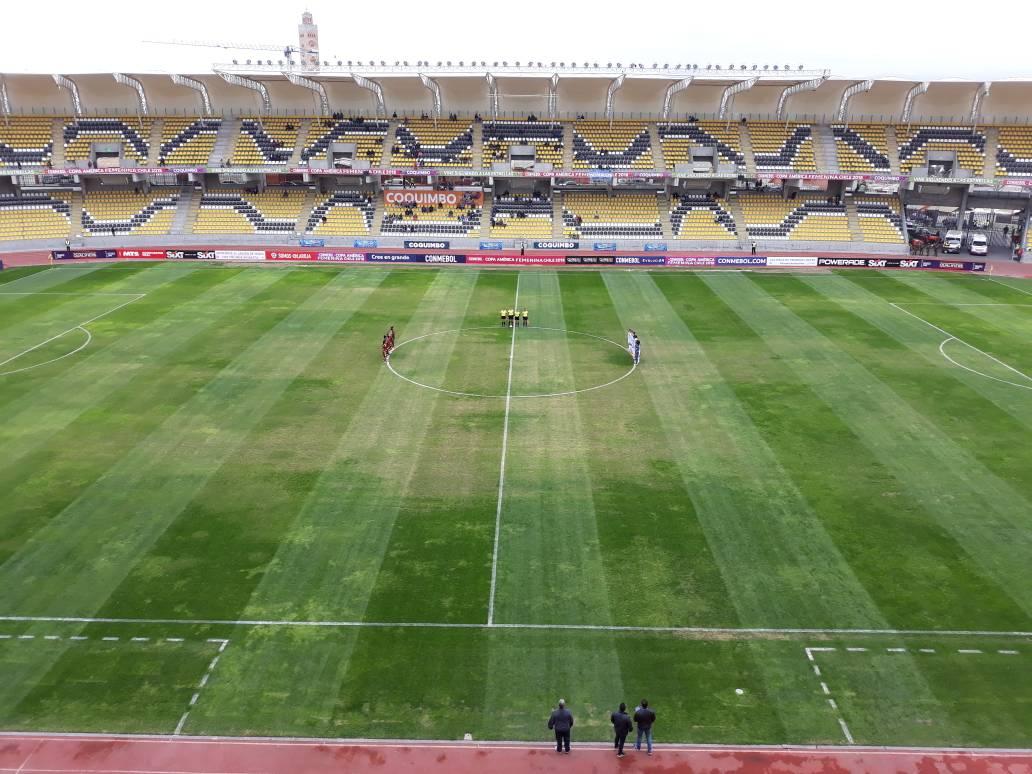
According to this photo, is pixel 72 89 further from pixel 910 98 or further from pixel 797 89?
pixel 910 98

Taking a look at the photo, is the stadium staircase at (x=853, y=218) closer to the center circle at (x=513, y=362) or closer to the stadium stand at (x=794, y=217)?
the stadium stand at (x=794, y=217)

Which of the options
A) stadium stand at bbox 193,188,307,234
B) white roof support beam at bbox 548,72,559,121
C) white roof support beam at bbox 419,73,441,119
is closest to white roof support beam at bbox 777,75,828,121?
white roof support beam at bbox 548,72,559,121

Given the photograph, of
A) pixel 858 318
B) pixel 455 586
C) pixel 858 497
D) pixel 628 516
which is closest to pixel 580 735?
pixel 455 586

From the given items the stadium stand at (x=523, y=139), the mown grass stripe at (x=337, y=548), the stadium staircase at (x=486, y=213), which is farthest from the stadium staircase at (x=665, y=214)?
the mown grass stripe at (x=337, y=548)

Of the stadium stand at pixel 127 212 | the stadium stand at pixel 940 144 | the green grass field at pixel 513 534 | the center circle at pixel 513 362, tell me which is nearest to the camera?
the green grass field at pixel 513 534

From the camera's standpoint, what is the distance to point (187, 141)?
67.9 metres

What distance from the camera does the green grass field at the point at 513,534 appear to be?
14.3 m

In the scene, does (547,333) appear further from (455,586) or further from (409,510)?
(455,586)

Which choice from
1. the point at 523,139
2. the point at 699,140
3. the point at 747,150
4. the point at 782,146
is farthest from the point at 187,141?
the point at 782,146

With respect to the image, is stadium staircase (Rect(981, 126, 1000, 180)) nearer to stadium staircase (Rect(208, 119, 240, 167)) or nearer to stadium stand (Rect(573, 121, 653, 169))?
stadium stand (Rect(573, 121, 653, 169))

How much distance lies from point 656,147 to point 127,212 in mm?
47556

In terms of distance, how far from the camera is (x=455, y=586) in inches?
687

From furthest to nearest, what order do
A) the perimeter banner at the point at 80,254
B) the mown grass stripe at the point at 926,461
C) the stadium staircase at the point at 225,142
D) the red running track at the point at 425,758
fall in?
the stadium staircase at the point at 225,142
the perimeter banner at the point at 80,254
the mown grass stripe at the point at 926,461
the red running track at the point at 425,758

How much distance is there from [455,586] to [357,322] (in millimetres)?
25013
